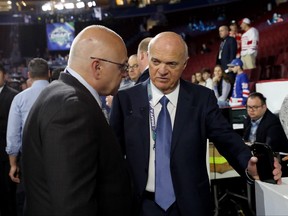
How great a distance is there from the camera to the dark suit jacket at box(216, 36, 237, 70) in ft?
24.0

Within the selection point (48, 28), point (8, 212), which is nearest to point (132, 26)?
point (48, 28)

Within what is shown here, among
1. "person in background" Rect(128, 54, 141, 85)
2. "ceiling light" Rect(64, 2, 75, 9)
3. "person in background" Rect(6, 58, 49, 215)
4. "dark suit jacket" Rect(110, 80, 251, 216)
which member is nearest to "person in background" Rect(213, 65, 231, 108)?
"person in background" Rect(128, 54, 141, 85)

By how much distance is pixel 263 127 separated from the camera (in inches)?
150

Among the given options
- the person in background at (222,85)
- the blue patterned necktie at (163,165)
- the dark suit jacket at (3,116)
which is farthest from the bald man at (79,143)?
the person in background at (222,85)

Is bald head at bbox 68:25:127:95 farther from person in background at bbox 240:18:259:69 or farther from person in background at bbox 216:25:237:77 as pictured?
person in background at bbox 216:25:237:77

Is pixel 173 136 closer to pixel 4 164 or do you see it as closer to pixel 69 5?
pixel 4 164

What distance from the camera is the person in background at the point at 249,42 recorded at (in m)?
7.04

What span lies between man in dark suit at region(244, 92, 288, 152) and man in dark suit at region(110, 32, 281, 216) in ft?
6.51

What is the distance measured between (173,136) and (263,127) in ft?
7.71

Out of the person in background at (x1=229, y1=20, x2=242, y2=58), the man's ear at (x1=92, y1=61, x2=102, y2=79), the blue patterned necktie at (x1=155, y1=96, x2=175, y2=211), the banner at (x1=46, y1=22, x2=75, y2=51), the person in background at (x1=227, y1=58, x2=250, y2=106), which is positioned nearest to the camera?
the man's ear at (x1=92, y1=61, x2=102, y2=79)

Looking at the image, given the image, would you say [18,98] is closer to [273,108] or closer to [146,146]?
[146,146]

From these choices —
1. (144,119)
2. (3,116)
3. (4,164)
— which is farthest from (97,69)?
(4,164)

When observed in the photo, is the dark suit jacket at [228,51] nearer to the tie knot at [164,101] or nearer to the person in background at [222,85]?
the person in background at [222,85]

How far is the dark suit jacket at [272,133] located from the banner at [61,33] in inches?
630
